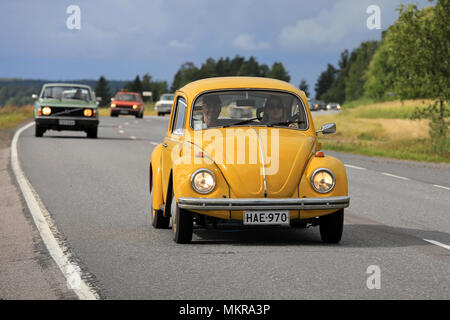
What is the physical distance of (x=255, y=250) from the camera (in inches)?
311

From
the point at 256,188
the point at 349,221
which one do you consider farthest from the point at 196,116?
the point at 349,221

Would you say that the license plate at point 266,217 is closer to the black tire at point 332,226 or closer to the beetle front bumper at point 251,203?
the beetle front bumper at point 251,203

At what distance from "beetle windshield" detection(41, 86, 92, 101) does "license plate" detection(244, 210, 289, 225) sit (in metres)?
20.4

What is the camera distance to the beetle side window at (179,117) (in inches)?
362

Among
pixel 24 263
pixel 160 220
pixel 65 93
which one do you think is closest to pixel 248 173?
pixel 160 220

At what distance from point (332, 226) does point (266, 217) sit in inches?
31.2

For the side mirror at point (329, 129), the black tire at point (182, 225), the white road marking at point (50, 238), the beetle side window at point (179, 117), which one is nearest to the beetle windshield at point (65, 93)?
the white road marking at point (50, 238)

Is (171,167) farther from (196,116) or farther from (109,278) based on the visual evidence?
(109,278)

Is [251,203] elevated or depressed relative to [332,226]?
elevated

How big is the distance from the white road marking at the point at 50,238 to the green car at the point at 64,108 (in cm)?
1126

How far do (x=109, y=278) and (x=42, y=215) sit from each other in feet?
13.5

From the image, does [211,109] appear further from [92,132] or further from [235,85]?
[92,132]
